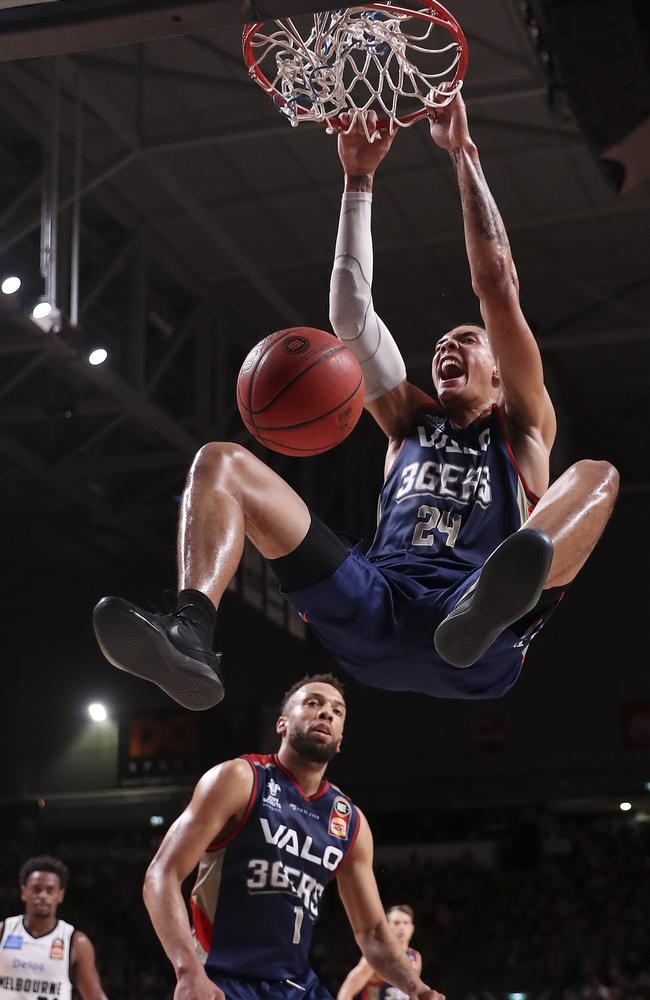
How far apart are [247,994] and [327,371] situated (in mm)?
2517

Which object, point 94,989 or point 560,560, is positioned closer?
point 560,560

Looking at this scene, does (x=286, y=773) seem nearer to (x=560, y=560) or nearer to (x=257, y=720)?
(x=560, y=560)

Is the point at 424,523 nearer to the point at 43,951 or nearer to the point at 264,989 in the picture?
the point at 264,989

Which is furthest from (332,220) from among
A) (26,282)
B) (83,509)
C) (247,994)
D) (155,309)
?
(247,994)

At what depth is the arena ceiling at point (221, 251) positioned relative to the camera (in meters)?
10.8

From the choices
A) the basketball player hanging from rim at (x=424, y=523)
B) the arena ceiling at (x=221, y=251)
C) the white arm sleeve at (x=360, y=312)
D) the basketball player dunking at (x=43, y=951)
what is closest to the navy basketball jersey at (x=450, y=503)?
the basketball player hanging from rim at (x=424, y=523)

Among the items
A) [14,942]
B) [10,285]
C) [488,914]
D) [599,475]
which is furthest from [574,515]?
[488,914]

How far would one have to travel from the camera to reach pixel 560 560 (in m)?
3.53

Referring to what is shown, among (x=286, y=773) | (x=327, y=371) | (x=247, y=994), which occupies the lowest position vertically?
(x=247, y=994)

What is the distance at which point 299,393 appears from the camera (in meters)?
3.77

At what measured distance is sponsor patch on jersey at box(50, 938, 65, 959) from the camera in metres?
7.28

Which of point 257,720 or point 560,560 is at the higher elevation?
point 257,720

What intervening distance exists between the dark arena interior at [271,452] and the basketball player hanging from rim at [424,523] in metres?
1.08

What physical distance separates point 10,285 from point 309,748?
590cm
